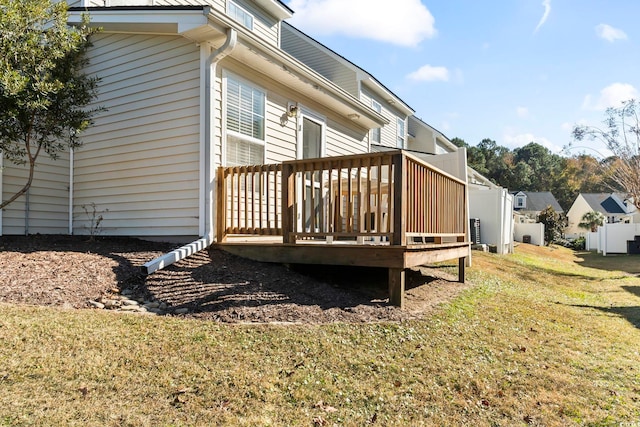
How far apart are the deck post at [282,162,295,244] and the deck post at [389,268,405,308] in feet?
4.64

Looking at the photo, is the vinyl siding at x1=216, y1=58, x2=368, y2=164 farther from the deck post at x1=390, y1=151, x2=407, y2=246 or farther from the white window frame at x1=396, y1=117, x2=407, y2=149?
the white window frame at x1=396, y1=117, x2=407, y2=149

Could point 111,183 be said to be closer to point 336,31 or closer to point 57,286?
point 57,286

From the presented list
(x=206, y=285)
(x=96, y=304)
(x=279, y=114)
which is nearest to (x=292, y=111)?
(x=279, y=114)

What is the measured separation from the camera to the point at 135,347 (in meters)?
3.03

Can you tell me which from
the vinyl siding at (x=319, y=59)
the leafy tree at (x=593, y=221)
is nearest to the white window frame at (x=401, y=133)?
the vinyl siding at (x=319, y=59)

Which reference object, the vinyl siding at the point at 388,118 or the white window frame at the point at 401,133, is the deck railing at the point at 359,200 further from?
the white window frame at the point at 401,133

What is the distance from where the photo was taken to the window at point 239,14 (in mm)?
9328

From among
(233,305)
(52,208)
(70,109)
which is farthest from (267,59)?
(52,208)

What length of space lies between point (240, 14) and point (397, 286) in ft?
26.3

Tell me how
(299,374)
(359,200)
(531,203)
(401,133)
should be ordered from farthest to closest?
(531,203), (401,133), (359,200), (299,374)

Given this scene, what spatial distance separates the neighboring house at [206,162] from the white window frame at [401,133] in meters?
9.83

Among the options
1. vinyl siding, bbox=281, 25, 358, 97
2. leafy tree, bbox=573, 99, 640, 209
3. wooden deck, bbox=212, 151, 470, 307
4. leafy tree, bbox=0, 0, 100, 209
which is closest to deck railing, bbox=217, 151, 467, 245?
wooden deck, bbox=212, 151, 470, 307

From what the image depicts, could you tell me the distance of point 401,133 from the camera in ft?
59.5

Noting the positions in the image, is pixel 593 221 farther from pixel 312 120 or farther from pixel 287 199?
pixel 287 199
